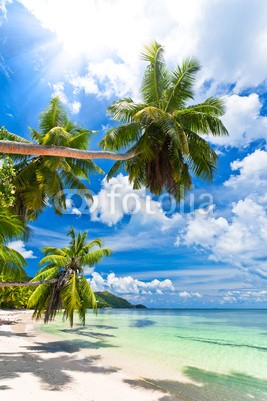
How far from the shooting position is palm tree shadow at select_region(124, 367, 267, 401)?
8578mm

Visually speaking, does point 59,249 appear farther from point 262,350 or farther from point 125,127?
point 262,350

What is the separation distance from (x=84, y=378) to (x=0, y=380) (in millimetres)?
2327

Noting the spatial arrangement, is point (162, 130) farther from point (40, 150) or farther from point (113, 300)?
point (113, 300)

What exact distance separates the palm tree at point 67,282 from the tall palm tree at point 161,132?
21.3 ft

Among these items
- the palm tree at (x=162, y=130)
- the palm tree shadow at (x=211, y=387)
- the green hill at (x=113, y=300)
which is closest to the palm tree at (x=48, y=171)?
the palm tree at (x=162, y=130)

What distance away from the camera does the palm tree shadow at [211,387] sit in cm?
858

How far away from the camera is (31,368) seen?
9.59 metres

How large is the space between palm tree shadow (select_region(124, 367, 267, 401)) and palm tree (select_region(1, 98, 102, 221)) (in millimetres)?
7800

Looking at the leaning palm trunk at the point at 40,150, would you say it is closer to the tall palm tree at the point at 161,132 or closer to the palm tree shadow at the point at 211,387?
the tall palm tree at the point at 161,132

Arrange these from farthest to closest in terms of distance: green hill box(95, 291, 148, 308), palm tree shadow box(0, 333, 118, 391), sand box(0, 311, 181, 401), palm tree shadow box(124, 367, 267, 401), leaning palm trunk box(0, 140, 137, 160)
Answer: green hill box(95, 291, 148, 308) < palm tree shadow box(124, 367, 267, 401) < palm tree shadow box(0, 333, 118, 391) < sand box(0, 311, 181, 401) < leaning palm trunk box(0, 140, 137, 160)

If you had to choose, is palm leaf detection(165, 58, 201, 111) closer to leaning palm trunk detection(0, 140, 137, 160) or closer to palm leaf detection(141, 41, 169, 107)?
palm leaf detection(141, 41, 169, 107)

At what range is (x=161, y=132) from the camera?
399 inches

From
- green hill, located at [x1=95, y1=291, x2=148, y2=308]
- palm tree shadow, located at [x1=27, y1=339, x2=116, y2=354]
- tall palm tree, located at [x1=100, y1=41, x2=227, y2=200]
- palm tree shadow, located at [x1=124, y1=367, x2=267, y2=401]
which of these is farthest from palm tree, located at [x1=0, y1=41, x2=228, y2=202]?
green hill, located at [x1=95, y1=291, x2=148, y2=308]

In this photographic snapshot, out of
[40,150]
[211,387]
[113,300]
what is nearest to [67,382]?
[211,387]
